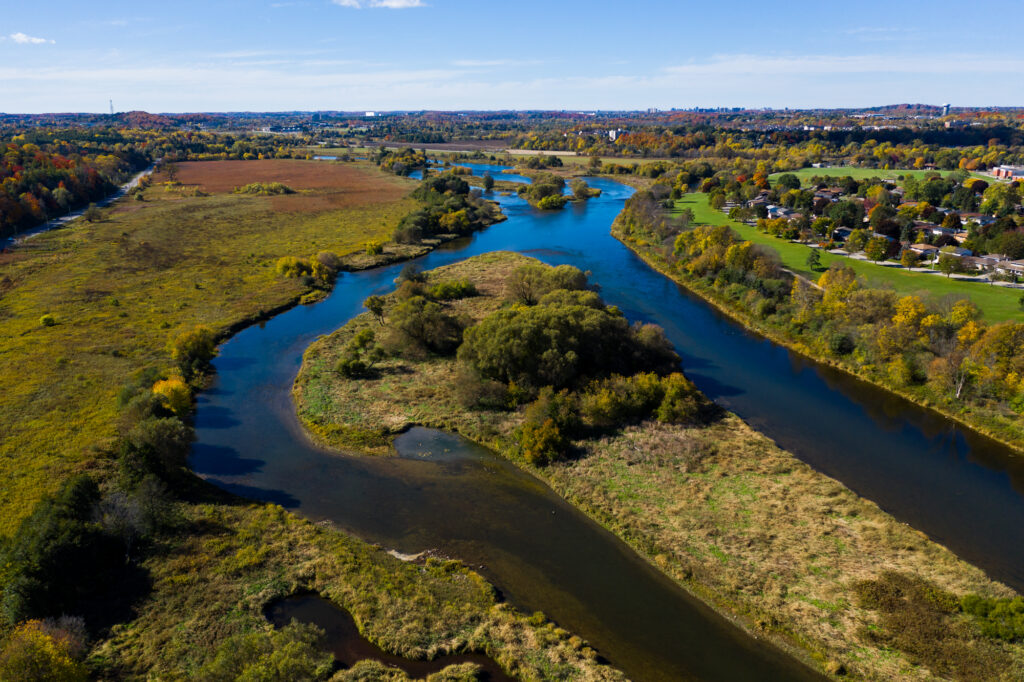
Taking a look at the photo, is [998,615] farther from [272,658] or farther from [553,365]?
[272,658]

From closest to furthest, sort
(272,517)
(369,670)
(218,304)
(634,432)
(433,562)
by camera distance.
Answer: (369,670), (433,562), (272,517), (634,432), (218,304)

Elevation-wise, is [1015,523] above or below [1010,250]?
below

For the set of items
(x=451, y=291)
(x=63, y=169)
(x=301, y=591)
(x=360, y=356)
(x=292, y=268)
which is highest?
(x=63, y=169)

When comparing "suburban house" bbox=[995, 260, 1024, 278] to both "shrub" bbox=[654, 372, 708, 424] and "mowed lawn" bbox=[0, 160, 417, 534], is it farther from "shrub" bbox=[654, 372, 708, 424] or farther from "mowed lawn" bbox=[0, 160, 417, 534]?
"mowed lawn" bbox=[0, 160, 417, 534]

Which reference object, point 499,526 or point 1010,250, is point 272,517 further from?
point 1010,250

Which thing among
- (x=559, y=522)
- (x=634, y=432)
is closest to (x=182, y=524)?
(x=559, y=522)

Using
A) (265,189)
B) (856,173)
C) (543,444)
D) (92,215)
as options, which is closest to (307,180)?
(265,189)
